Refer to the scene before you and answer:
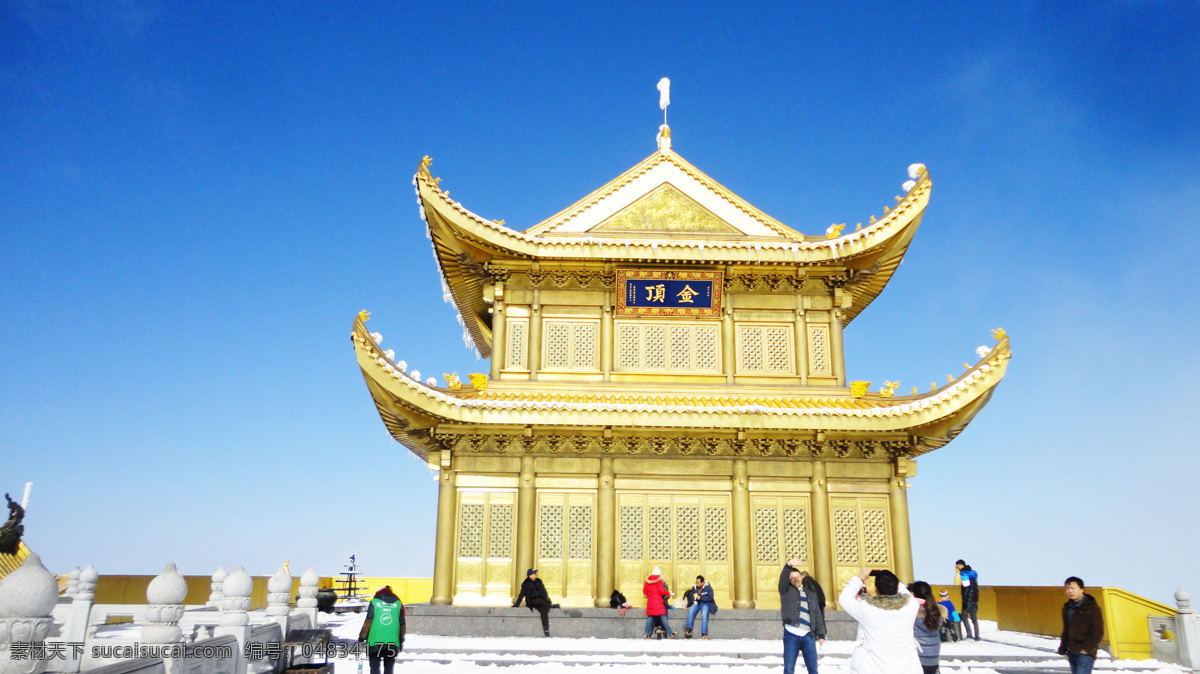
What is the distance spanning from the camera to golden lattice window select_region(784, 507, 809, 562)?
49.6 ft

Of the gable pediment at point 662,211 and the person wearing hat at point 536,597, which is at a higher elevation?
the gable pediment at point 662,211

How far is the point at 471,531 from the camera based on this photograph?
49.7 feet

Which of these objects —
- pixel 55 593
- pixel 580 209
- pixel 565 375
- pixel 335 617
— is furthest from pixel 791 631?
pixel 335 617

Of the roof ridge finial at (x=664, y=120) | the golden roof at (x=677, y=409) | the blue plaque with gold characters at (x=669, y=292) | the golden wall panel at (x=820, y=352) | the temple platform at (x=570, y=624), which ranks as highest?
the roof ridge finial at (x=664, y=120)

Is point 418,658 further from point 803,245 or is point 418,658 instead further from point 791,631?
point 803,245

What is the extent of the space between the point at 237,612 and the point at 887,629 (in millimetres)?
7360

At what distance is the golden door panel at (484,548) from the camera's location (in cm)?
1477

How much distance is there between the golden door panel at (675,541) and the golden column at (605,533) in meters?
0.16

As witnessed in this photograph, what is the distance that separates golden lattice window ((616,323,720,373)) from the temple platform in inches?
201

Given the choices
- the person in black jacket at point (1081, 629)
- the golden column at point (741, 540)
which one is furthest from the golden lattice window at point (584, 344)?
the person in black jacket at point (1081, 629)

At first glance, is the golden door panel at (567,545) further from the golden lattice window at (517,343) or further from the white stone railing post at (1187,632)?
the white stone railing post at (1187,632)

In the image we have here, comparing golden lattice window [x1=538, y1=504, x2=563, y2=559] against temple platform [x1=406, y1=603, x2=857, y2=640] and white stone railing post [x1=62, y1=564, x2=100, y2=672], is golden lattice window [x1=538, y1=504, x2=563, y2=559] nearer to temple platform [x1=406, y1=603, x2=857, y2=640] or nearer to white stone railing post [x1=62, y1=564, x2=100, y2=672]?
temple platform [x1=406, y1=603, x2=857, y2=640]

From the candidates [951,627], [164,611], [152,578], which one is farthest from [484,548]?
[152,578]

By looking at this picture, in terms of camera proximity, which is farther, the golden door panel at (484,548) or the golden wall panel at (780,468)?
the golden wall panel at (780,468)
